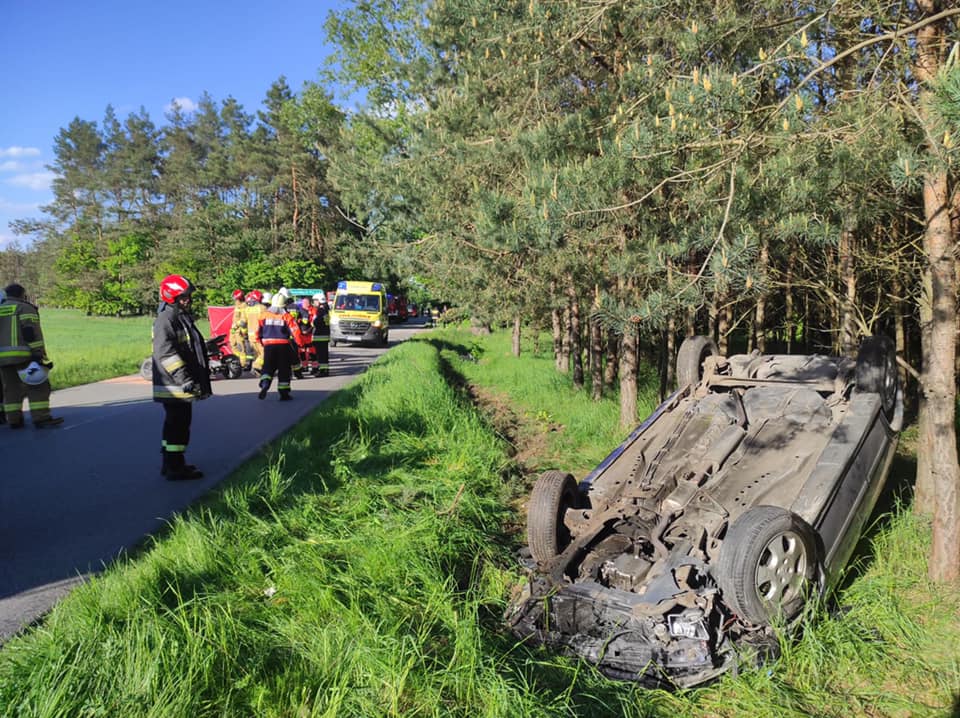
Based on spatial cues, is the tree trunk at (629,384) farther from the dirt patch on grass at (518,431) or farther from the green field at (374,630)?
the green field at (374,630)

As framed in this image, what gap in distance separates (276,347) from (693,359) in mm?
7711

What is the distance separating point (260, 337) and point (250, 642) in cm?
897

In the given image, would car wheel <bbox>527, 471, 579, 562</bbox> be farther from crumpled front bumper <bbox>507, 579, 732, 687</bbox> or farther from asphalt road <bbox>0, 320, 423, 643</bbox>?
asphalt road <bbox>0, 320, 423, 643</bbox>

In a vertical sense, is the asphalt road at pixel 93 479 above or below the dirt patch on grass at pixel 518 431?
above

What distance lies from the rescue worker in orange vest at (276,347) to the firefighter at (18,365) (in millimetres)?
3363

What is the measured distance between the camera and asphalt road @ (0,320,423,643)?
4.21m

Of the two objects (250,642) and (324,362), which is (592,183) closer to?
(250,642)

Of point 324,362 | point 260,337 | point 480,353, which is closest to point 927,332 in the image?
point 260,337

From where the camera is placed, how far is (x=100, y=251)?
59.5 m

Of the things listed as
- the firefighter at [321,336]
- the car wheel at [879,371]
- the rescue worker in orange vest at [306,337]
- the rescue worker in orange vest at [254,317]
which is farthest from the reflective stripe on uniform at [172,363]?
the firefighter at [321,336]

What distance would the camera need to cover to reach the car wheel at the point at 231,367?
1431 centimetres

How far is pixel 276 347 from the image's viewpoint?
452 inches

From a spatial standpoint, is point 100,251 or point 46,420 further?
point 100,251

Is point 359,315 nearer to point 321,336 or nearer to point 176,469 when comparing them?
point 321,336
